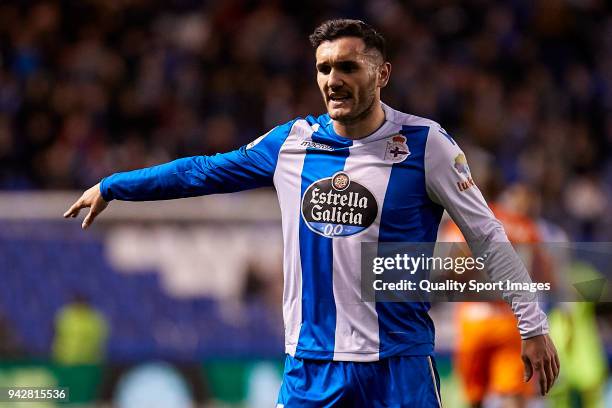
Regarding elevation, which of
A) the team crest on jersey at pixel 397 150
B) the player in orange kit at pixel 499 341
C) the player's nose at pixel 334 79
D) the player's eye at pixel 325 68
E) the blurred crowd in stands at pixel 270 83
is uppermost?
the blurred crowd in stands at pixel 270 83

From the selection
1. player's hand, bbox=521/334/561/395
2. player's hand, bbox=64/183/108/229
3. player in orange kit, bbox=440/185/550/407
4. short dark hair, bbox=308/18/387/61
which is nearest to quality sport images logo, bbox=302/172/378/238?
short dark hair, bbox=308/18/387/61

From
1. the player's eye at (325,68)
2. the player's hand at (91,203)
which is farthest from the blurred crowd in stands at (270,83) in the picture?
the player's eye at (325,68)

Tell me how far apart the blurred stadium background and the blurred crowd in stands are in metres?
0.03

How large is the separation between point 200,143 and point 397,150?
9331mm

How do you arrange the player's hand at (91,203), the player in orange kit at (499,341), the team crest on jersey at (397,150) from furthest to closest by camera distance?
the player in orange kit at (499,341)
the player's hand at (91,203)
the team crest on jersey at (397,150)

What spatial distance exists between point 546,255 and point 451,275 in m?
3.18

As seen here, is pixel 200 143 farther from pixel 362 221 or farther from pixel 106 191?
pixel 362 221

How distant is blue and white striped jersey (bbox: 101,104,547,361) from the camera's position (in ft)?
16.2

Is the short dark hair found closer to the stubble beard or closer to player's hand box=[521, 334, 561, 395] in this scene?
the stubble beard

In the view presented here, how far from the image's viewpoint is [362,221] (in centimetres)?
496

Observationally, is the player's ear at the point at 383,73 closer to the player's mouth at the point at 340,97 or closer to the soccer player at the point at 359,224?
the soccer player at the point at 359,224

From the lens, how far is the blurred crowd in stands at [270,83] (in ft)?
45.6

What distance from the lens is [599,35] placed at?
1703 cm

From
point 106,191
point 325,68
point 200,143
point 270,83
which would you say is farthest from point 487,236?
point 270,83
